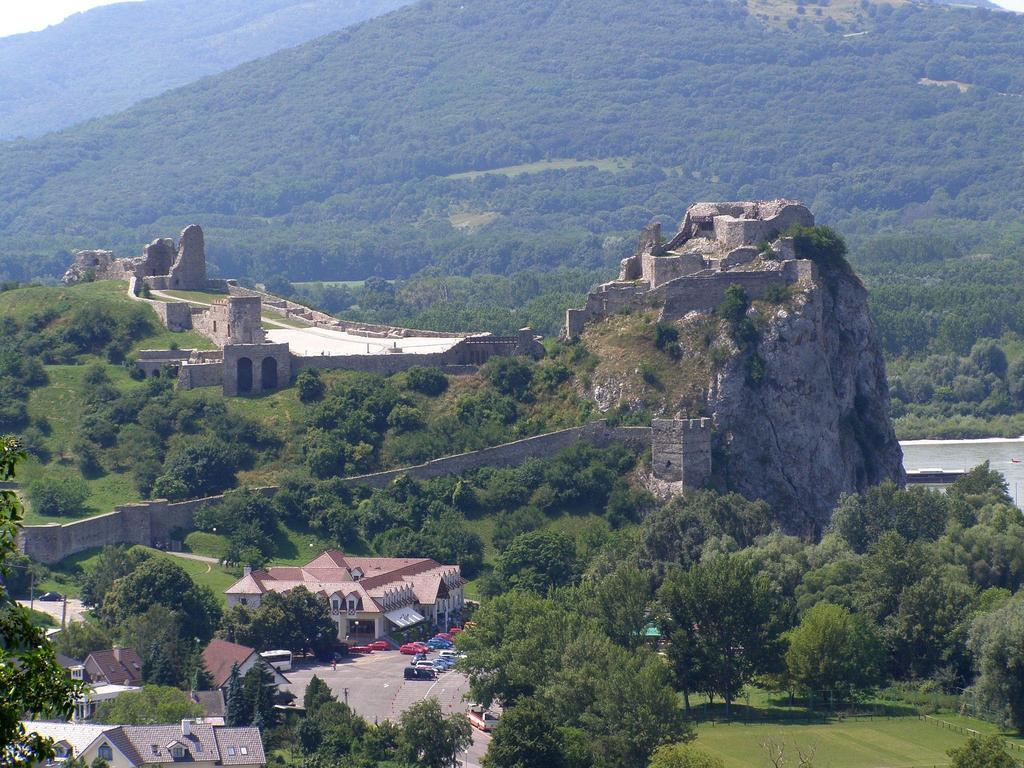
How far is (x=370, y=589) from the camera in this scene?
63.3 m

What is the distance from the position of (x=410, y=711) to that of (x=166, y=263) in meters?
42.7

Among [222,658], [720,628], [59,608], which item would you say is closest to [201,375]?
[59,608]

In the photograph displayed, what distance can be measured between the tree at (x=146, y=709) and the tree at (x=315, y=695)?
7.81 ft

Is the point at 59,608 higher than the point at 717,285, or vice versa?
the point at 717,285

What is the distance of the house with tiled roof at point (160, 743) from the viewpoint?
4597 cm

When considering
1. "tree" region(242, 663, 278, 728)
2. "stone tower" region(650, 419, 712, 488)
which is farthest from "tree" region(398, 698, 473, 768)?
"stone tower" region(650, 419, 712, 488)

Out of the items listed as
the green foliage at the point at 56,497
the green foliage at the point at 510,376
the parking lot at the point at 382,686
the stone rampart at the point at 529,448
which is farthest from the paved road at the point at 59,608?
the green foliage at the point at 510,376

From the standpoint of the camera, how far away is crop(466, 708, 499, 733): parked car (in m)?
53.4

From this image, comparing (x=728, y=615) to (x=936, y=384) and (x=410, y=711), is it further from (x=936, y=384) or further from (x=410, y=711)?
(x=936, y=384)

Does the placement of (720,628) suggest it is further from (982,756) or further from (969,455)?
(969,455)

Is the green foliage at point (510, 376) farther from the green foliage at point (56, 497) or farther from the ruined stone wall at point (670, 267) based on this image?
the green foliage at point (56, 497)

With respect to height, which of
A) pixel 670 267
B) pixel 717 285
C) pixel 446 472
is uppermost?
pixel 670 267

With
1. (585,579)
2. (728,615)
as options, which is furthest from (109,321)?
(728,615)

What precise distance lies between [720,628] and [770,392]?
17960 mm
